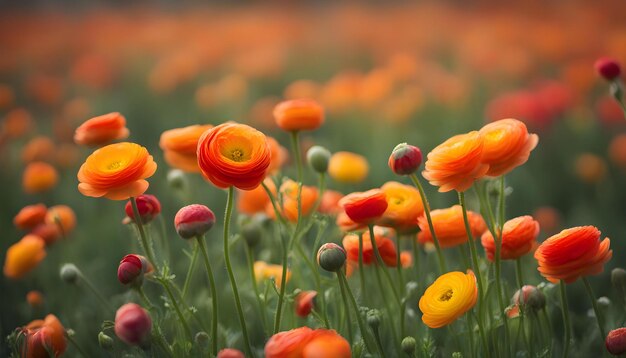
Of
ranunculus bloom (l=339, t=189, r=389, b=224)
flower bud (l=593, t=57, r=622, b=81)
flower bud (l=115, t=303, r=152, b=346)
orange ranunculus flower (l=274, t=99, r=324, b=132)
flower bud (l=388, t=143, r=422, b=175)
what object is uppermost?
flower bud (l=593, t=57, r=622, b=81)

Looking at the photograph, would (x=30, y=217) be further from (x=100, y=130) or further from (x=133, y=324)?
(x=133, y=324)

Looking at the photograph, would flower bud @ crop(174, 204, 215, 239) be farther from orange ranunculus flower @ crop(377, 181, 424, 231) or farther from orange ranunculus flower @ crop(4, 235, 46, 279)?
orange ranunculus flower @ crop(4, 235, 46, 279)

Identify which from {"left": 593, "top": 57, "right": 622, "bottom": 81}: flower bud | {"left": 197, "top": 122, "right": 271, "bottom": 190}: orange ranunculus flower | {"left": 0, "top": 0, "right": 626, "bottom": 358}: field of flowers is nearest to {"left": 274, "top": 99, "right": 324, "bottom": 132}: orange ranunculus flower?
{"left": 0, "top": 0, "right": 626, "bottom": 358}: field of flowers

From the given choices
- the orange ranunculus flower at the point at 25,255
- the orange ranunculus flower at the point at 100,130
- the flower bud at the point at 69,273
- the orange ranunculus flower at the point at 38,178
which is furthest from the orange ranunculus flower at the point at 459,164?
the orange ranunculus flower at the point at 38,178

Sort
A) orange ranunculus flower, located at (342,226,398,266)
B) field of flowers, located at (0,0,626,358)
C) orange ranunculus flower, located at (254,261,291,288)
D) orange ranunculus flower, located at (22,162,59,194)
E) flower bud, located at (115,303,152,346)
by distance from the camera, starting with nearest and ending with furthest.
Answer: flower bud, located at (115,303,152,346) → field of flowers, located at (0,0,626,358) → orange ranunculus flower, located at (342,226,398,266) → orange ranunculus flower, located at (254,261,291,288) → orange ranunculus flower, located at (22,162,59,194)

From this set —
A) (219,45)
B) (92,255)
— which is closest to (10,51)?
(219,45)

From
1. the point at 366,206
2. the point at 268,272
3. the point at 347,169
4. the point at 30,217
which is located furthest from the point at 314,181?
the point at 366,206

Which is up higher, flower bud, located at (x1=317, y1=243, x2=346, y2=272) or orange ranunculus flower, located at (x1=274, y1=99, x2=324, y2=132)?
orange ranunculus flower, located at (x1=274, y1=99, x2=324, y2=132)

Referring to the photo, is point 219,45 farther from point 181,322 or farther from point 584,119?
point 181,322
